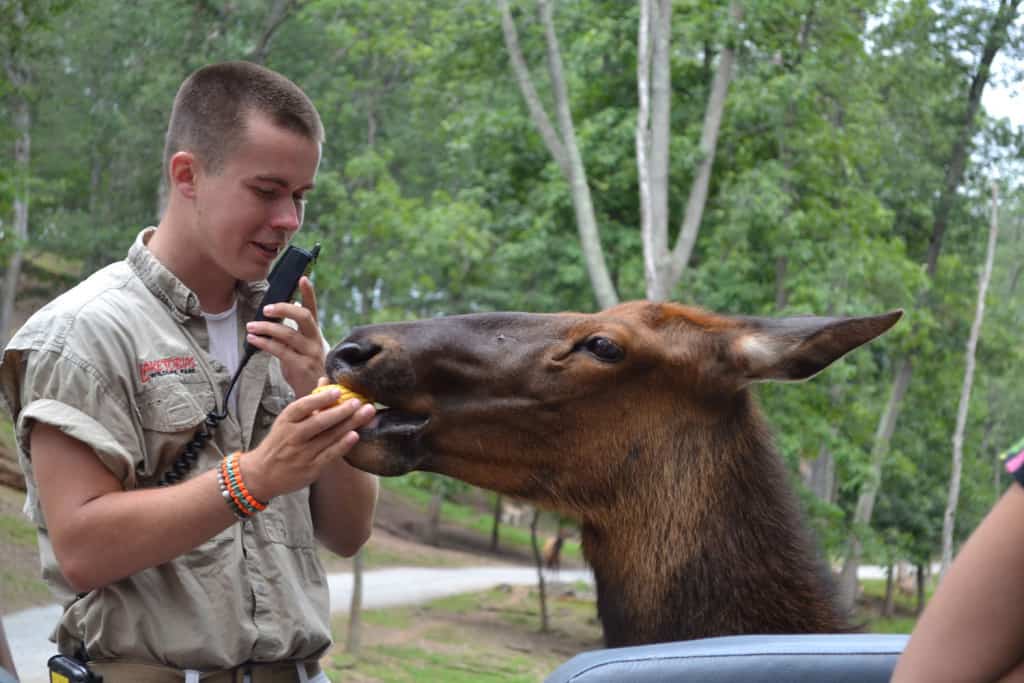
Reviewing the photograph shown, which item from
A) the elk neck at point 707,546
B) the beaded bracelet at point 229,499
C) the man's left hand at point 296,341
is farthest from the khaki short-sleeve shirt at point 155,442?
the elk neck at point 707,546

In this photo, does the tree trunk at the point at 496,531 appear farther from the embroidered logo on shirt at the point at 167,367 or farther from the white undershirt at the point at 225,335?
the embroidered logo on shirt at the point at 167,367

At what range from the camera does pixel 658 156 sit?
15.1 metres

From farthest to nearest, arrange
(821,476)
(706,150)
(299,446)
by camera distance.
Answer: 1. (821,476)
2. (706,150)
3. (299,446)

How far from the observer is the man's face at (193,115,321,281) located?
9.39ft

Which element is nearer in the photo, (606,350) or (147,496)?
(147,496)

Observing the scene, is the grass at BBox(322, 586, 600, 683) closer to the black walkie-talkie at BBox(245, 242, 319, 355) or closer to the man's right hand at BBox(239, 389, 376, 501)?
the black walkie-talkie at BBox(245, 242, 319, 355)

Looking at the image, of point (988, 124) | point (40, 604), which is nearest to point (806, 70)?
point (988, 124)

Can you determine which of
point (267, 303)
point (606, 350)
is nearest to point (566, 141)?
point (606, 350)

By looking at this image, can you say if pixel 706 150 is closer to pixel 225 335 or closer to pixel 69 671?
pixel 225 335

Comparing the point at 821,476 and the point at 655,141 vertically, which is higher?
the point at 655,141

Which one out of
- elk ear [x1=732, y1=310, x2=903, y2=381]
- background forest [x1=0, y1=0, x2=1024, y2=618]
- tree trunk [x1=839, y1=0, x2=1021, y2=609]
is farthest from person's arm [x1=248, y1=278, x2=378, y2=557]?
tree trunk [x1=839, y1=0, x2=1021, y2=609]

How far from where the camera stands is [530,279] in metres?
20.5

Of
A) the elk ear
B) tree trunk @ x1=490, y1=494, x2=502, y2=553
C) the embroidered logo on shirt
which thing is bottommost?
tree trunk @ x1=490, y1=494, x2=502, y2=553

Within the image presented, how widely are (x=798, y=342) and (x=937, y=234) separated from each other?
24.6 metres
